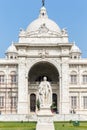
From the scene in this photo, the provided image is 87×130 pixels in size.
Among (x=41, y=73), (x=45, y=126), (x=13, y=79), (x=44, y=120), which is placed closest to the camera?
(x=45, y=126)

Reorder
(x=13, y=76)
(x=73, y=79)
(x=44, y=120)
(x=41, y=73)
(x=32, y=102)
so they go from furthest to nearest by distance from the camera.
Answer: (x=41, y=73) → (x=73, y=79) → (x=13, y=76) → (x=32, y=102) → (x=44, y=120)

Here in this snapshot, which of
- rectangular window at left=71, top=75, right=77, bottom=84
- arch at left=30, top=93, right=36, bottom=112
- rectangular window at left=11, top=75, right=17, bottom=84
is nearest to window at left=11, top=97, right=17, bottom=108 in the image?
arch at left=30, top=93, right=36, bottom=112

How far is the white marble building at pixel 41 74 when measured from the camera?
69.5 metres

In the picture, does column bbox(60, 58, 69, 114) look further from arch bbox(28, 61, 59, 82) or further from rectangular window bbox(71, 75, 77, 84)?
arch bbox(28, 61, 59, 82)

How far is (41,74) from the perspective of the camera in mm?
75938

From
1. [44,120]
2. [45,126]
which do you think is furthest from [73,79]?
[45,126]

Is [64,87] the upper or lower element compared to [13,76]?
lower

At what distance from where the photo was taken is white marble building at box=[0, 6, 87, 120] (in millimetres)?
69500

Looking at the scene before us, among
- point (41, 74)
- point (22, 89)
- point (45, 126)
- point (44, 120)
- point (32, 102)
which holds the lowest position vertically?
point (45, 126)

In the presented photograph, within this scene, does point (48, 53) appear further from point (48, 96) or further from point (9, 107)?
point (48, 96)

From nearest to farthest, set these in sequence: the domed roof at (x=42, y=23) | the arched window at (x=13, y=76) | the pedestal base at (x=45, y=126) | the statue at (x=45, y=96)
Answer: the pedestal base at (x=45, y=126) → the statue at (x=45, y=96) → the arched window at (x=13, y=76) → the domed roof at (x=42, y=23)

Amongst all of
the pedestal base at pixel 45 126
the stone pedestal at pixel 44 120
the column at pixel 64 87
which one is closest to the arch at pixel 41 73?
the column at pixel 64 87

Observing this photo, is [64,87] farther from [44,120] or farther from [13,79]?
[44,120]

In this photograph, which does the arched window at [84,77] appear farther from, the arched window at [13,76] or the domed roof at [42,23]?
the arched window at [13,76]
